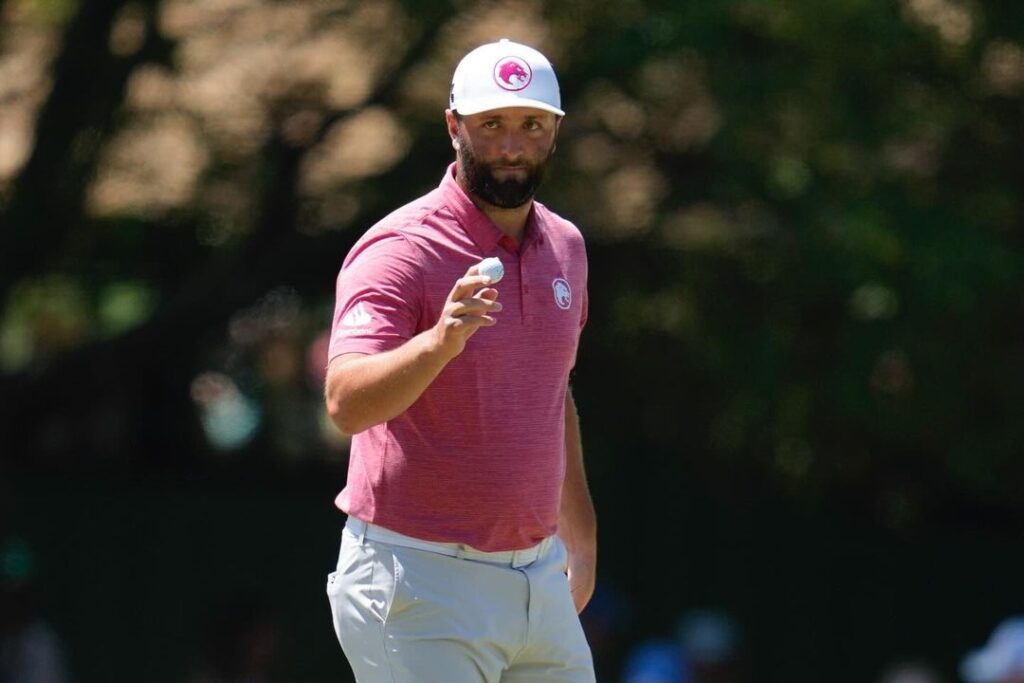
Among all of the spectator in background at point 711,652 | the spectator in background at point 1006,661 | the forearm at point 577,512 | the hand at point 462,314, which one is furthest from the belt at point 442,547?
the spectator in background at point 711,652

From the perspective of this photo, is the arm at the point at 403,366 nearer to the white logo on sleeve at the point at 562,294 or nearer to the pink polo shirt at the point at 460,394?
the pink polo shirt at the point at 460,394

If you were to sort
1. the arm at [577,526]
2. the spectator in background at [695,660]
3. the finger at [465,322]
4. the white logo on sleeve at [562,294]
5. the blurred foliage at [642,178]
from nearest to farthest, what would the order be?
the finger at [465,322] → the white logo on sleeve at [562,294] → the arm at [577,526] → the blurred foliage at [642,178] → the spectator in background at [695,660]

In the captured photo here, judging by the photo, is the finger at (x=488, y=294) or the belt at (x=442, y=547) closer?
the finger at (x=488, y=294)

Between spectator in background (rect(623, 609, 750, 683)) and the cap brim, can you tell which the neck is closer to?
the cap brim

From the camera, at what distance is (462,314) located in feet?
12.0

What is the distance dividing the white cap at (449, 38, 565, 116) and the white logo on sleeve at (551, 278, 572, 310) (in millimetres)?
363

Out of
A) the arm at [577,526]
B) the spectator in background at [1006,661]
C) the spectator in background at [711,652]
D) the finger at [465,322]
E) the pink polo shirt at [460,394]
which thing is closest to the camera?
the finger at [465,322]

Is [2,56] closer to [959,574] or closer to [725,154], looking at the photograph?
[725,154]

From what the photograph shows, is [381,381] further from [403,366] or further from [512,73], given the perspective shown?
[512,73]

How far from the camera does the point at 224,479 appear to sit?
13.5m

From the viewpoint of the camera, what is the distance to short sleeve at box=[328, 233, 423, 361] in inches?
153

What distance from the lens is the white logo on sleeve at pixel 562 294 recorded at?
4207 mm

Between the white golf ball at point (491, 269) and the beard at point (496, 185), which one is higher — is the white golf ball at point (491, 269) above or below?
below

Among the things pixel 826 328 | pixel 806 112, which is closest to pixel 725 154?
pixel 806 112
